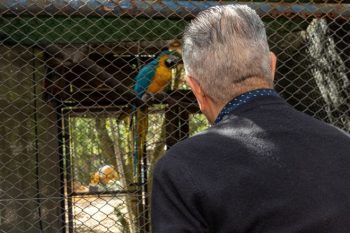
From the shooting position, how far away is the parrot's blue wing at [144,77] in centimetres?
490

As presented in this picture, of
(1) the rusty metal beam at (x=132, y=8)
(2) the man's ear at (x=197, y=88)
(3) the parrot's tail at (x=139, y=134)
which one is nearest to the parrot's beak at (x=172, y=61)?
(3) the parrot's tail at (x=139, y=134)

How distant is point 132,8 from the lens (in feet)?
8.10

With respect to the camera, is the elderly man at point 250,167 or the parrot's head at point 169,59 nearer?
the elderly man at point 250,167

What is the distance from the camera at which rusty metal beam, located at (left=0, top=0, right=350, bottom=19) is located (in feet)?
7.86

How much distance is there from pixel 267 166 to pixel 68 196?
3434mm

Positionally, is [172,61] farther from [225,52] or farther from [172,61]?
[225,52]

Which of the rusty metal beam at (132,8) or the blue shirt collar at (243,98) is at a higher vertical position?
the rusty metal beam at (132,8)

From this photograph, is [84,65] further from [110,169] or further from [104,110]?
[110,169]

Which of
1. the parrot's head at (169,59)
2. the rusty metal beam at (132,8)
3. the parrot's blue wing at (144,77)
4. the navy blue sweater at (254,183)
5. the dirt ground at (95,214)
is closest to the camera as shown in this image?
the navy blue sweater at (254,183)

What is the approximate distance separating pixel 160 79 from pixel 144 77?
398mm

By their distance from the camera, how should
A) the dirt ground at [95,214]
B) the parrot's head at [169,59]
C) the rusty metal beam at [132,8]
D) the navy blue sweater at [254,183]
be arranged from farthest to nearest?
the parrot's head at [169,59]
the dirt ground at [95,214]
the rusty metal beam at [132,8]
the navy blue sweater at [254,183]

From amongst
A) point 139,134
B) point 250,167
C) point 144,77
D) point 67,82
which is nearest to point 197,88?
point 250,167

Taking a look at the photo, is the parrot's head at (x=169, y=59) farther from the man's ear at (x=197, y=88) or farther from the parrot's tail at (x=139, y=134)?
the man's ear at (x=197, y=88)

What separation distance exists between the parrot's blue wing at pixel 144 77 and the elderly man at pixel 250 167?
382 centimetres
